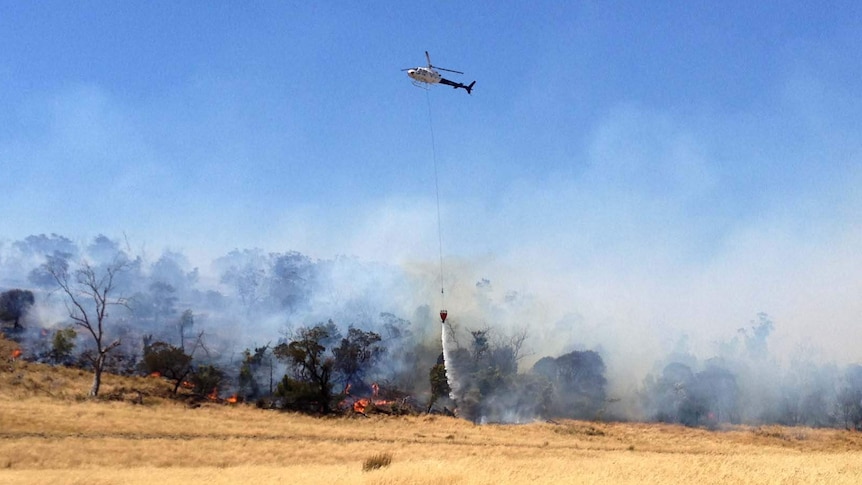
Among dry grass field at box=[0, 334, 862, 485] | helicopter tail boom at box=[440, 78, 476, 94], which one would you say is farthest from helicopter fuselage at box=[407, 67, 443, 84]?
dry grass field at box=[0, 334, 862, 485]

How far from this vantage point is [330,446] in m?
41.8

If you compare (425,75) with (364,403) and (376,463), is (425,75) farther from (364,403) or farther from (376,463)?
(364,403)

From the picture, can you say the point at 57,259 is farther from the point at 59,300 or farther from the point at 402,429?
the point at 402,429

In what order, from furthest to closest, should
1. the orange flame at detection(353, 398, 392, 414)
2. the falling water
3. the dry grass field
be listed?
the falling water, the orange flame at detection(353, 398, 392, 414), the dry grass field

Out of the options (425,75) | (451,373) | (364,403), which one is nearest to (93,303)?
(364,403)

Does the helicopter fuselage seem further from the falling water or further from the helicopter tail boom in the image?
the falling water

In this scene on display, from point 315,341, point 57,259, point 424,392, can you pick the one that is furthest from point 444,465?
point 57,259

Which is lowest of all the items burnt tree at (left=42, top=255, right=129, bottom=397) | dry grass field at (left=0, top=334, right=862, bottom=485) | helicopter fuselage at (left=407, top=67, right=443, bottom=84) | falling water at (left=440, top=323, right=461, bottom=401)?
dry grass field at (left=0, top=334, right=862, bottom=485)

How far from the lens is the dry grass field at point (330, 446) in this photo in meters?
27.1

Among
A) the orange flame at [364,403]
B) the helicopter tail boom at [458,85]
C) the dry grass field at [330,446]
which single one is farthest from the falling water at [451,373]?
the helicopter tail boom at [458,85]

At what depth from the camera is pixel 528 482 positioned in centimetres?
2408

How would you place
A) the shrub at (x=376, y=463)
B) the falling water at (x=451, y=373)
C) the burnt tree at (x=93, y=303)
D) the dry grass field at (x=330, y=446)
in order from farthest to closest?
the falling water at (x=451, y=373) → the burnt tree at (x=93, y=303) → the shrub at (x=376, y=463) → the dry grass field at (x=330, y=446)

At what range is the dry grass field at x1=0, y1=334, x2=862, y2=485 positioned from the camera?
27.1 m

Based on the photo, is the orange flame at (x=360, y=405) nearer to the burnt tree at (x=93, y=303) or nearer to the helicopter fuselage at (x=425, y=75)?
the burnt tree at (x=93, y=303)
